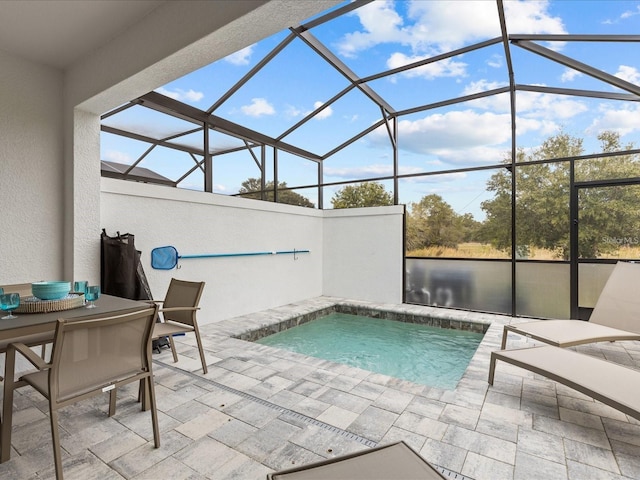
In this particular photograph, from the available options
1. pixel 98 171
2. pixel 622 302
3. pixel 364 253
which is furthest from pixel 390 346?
pixel 98 171

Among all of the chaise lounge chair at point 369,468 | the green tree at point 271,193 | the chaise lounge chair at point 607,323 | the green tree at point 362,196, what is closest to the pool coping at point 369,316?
the chaise lounge chair at point 607,323

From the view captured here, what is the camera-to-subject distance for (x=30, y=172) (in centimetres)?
331

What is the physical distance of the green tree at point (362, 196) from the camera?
7.13 meters

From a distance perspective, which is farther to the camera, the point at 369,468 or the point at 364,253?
the point at 364,253

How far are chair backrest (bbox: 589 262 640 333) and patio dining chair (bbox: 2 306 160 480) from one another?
4.80m

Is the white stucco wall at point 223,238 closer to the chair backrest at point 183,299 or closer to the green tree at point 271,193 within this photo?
the green tree at point 271,193

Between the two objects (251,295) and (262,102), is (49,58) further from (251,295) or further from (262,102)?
(251,295)

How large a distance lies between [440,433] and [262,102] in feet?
17.5

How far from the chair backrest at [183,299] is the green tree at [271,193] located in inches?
124

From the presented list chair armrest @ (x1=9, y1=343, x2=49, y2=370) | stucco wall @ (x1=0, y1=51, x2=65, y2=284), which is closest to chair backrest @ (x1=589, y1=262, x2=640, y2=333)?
chair armrest @ (x1=9, y1=343, x2=49, y2=370)

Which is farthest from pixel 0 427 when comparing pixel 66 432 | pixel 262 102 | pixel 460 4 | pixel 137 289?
pixel 460 4

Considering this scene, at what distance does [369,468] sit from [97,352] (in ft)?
5.05

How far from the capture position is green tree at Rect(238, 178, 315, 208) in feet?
20.8

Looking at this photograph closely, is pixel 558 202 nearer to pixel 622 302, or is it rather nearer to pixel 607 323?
pixel 622 302
